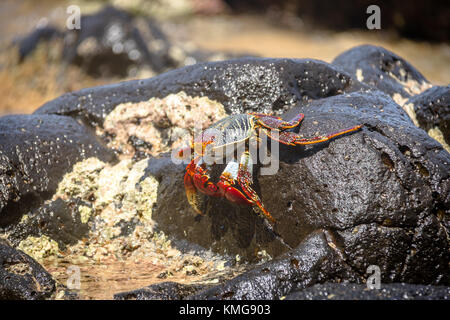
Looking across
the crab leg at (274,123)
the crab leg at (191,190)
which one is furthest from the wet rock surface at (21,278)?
the crab leg at (274,123)

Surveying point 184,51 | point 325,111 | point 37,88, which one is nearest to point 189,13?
point 184,51

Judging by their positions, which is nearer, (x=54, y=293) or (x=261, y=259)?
(x=54, y=293)

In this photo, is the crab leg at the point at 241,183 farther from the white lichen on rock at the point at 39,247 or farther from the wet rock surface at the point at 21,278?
the white lichen on rock at the point at 39,247

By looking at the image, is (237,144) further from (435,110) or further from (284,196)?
(435,110)

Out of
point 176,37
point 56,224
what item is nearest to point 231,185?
point 56,224

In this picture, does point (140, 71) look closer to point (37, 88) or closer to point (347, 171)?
point (37, 88)

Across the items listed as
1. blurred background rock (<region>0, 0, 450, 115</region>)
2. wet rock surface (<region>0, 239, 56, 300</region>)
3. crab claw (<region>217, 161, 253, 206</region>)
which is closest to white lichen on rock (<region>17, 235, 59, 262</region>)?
wet rock surface (<region>0, 239, 56, 300</region>)
